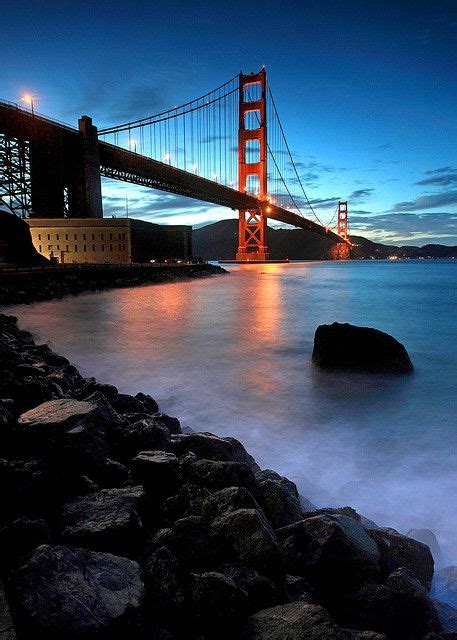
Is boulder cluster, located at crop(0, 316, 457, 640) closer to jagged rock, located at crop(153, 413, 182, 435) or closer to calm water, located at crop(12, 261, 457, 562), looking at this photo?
jagged rock, located at crop(153, 413, 182, 435)

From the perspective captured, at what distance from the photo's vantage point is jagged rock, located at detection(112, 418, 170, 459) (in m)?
2.77

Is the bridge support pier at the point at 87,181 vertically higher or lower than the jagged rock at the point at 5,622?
higher

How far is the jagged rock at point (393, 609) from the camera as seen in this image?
5.94 feet

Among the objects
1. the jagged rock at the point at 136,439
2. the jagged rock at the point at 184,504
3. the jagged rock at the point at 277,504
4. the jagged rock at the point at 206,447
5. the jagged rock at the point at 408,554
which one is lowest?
the jagged rock at the point at 408,554

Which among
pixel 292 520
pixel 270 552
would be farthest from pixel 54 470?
pixel 292 520

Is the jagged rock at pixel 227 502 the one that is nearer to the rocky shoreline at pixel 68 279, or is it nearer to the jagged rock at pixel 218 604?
the jagged rock at pixel 218 604

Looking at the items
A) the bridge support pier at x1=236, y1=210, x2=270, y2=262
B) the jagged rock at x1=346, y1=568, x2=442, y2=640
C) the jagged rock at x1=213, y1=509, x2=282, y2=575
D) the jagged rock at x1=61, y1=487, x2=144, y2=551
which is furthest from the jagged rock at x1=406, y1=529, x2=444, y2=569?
the bridge support pier at x1=236, y1=210, x2=270, y2=262

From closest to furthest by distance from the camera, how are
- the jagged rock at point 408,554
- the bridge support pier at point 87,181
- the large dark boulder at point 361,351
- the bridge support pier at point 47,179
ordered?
the jagged rock at point 408,554, the large dark boulder at point 361,351, the bridge support pier at point 47,179, the bridge support pier at point 87,181

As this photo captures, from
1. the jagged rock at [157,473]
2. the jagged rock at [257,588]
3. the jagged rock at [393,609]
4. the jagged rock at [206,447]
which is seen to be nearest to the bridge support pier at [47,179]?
the jagged rock at [206,447]

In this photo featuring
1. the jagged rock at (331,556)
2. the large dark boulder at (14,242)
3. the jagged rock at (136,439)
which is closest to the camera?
the jagged rock at (331,556)

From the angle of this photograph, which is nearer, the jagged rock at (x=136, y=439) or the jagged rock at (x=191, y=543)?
the jagged rock at (x=191, y=543)

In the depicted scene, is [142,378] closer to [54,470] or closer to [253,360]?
[253,360]

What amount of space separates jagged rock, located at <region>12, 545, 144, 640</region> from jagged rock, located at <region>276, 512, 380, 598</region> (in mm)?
788

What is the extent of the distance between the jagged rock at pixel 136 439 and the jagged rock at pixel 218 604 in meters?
1.24
